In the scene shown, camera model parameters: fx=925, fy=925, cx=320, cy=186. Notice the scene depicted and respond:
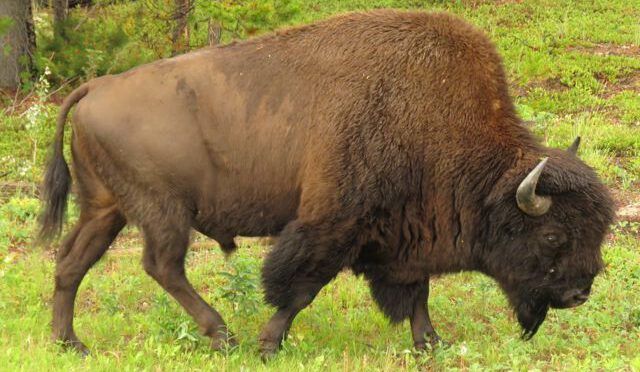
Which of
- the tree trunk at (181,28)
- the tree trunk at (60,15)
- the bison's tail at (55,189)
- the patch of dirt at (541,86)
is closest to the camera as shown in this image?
the bison's tail at (55,189)

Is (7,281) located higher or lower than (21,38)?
higher

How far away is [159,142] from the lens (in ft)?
19.0

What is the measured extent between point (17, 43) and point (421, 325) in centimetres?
925

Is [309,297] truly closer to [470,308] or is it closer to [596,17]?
[470,308]

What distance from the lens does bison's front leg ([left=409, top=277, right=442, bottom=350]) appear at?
622 centimetres

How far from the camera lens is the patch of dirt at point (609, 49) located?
1524 centimetres

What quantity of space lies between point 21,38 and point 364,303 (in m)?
8.43

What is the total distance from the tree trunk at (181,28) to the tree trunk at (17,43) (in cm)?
271

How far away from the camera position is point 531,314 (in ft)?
19.5

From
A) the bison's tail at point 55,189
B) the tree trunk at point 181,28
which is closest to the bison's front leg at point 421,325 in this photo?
the bison's tail at point 55,189

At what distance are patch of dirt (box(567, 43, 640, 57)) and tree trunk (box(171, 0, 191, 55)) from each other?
681cm

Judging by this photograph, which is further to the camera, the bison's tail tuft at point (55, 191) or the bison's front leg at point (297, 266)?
the bison's tail tuft at point (55, 191)

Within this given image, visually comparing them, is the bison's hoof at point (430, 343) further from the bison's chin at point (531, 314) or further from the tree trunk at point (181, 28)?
the tree trunk at point (181, 28)

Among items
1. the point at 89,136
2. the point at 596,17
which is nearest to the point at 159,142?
the point at 89,136
